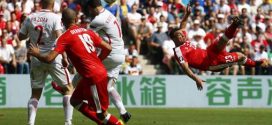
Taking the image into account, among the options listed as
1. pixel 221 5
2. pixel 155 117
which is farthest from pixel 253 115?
pixel 221 5

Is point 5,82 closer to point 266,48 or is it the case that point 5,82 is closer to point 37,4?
point 37,4

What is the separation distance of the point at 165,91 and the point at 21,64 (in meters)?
4.97

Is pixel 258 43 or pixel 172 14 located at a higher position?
pixel 172 14

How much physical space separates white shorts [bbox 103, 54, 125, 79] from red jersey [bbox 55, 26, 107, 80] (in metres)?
2.34

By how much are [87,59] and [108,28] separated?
2.41 meters

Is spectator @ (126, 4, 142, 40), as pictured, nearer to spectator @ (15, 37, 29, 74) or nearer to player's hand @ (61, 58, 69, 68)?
spectator @ (15, 37, 29, 74)

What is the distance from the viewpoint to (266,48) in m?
32.4

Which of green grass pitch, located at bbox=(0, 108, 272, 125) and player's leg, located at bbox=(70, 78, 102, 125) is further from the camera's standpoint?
green grass pitch, located at bbox=(0, 108, 272, 125)

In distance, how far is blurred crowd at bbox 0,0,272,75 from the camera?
2917cm

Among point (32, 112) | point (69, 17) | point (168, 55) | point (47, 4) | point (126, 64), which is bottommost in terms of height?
point (126, 64)

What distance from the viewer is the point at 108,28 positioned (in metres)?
17.1

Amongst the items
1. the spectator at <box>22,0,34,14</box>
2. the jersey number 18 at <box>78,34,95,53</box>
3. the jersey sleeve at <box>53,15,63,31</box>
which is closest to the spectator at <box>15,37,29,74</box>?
the spectator at <box>22,0,34,14</box>

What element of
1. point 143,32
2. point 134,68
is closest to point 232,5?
point 143,32

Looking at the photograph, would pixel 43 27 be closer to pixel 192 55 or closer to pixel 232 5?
pixel 192 55
